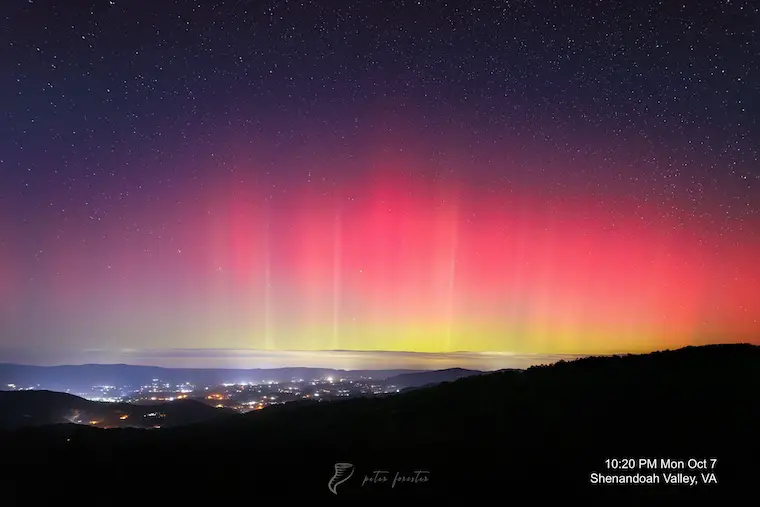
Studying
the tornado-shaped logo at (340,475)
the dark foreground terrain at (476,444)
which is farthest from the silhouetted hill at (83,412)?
the tornado-shaped logo at (340,475)

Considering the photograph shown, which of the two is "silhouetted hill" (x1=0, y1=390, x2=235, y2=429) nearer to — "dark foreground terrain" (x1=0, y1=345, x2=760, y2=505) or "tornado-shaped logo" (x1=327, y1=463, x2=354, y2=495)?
"dark foreground terrain" (x1=0, y1=345, x2=760, y2=505)

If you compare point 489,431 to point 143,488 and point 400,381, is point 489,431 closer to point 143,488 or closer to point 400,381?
point 143,488

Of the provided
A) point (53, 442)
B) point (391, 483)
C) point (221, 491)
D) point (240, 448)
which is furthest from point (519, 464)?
point (53, 442)

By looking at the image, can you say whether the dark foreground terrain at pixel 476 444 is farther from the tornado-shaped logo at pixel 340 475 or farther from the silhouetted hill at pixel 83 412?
the silhouetted hill at pixel 83 412

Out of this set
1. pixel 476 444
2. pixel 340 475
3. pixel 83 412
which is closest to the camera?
pixel 340 475

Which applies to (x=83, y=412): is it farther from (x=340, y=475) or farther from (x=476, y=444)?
(x=476, y=444)

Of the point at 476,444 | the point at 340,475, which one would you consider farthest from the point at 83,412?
the point at 476,444
